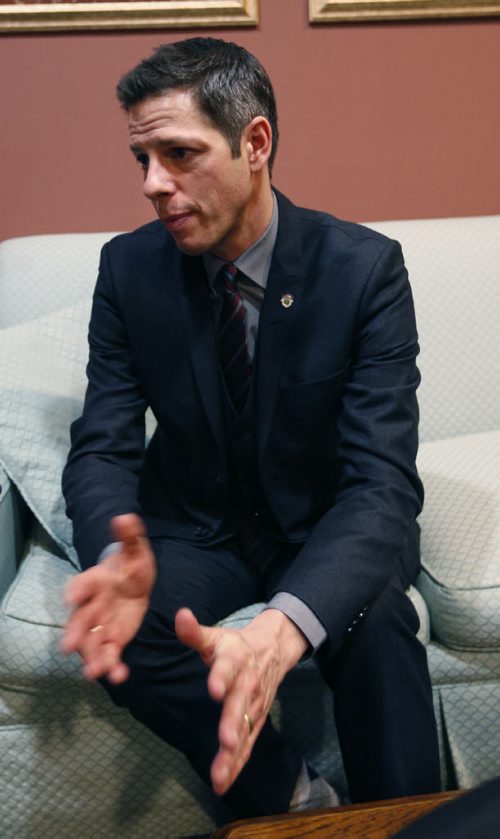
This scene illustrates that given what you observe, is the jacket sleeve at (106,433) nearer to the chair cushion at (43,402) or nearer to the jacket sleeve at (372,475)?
the chair cushion at (43,402)

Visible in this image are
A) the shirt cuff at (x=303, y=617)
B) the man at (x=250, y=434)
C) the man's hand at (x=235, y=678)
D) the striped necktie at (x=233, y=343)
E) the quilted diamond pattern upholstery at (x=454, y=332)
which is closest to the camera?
the man's hand at (x=235, y=678)

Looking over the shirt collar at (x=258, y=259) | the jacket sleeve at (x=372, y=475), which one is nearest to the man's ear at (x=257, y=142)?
the shirt collar at (x=258, y=259)

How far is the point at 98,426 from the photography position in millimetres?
1550

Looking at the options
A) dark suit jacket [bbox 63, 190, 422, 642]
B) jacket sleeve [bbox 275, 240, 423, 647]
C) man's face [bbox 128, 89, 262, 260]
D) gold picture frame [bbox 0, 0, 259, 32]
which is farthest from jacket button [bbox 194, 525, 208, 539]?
gold picture frame [bbox 0, 0, 259, 32]

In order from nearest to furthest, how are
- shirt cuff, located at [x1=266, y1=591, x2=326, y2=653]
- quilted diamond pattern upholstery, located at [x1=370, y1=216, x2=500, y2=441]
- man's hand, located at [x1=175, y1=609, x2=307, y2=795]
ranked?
Result: 1. man's hand, located at [x1=175, y1=609, x2=307, y2=795]
2. shirt cuff, located at [x1=266, y1=591, x2=326, y2=653]
3. quilted diamond pattern upholstery, located at [x1=370, y1=216, x2=500, y2=441]

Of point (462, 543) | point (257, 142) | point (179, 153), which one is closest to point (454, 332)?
point (462, 543)

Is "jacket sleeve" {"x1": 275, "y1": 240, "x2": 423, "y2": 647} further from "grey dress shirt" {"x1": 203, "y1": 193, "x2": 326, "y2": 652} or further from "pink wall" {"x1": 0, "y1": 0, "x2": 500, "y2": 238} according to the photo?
"pink wall" {"x1": 0, "y1": 0, "x2": 500, "y2": 238}

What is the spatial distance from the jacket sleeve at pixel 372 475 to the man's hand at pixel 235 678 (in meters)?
0.16

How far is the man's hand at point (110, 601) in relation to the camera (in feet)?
3.24

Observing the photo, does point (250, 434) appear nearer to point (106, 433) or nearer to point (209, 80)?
point (106, 433)

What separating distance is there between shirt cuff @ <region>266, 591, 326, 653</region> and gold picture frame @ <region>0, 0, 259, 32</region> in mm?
1560

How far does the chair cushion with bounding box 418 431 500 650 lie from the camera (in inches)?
58.1

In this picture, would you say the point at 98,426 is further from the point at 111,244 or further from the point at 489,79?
the point at 489,79

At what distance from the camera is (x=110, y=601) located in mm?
1045
